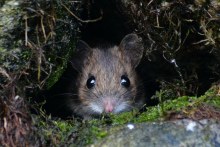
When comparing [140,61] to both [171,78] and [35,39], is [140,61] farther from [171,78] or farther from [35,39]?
[35,39]

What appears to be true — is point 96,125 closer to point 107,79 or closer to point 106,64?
point 107,79

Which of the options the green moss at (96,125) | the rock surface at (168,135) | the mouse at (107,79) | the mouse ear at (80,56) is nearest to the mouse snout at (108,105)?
the mouse at (107,79)

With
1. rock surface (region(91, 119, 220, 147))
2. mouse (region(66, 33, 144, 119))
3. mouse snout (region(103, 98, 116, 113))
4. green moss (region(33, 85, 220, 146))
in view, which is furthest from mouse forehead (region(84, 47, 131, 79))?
rock surface (region(91, 119, 220, 147))

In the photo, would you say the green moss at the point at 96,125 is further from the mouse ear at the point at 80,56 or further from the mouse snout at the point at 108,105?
the mouse ear at the point at 80,56

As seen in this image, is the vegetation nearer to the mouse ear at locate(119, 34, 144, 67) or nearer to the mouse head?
the mouse ear at locate(119, 34, 144, 67)

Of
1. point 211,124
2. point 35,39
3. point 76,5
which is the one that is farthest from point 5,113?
point 211,124
